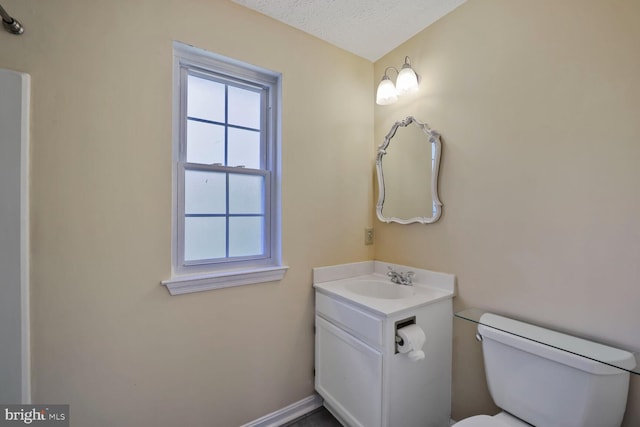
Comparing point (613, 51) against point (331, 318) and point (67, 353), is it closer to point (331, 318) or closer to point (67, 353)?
point (331, 318)

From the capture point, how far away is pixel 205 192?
1.50 m

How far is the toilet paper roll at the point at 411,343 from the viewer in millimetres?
1225

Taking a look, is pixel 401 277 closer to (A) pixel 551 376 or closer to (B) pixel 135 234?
(A) pixel 551 376

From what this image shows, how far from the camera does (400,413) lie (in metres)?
1.29

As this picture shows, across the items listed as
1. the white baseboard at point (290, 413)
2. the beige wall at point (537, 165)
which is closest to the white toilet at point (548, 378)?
the beige wall at point (537, 165)

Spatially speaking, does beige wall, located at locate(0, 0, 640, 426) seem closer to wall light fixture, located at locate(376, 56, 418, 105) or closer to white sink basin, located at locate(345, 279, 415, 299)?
wall light fixture, located at locate(376, 56, 418, 105)

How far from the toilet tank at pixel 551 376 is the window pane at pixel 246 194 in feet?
4.57

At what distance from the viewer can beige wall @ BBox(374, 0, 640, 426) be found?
3.33ft

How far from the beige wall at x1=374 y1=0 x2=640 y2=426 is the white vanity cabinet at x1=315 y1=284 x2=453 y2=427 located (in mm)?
133

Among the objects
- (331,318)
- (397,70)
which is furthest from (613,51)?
(331,318)

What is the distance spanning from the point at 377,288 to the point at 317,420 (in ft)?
2.97

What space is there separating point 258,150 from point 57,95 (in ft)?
3.05

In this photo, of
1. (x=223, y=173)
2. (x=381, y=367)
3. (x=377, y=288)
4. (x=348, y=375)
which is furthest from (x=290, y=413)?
(x=223, y=173)

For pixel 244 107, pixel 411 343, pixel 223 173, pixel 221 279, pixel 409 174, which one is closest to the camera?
pixel 411 343
